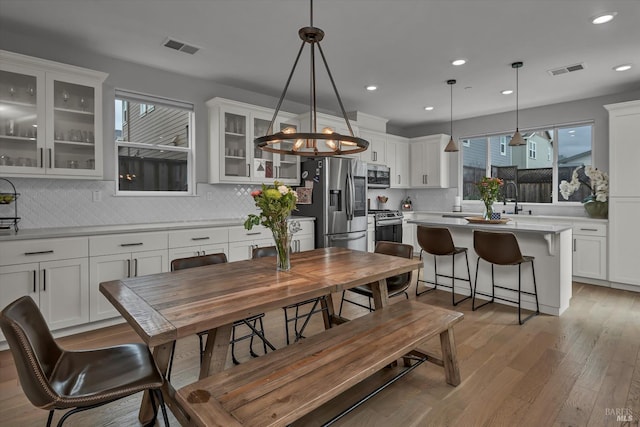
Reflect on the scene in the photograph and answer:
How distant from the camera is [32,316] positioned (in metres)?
1.59

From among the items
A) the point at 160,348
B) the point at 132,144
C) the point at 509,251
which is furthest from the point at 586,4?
the point at 132,144

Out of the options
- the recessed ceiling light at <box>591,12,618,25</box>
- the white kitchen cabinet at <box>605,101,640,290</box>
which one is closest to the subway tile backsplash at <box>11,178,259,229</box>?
the recessed ceiling light at <box>591,12,618,25</box>

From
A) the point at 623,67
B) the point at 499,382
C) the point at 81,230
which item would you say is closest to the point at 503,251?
the point at 499,382

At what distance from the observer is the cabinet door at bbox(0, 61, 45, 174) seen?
2986 mm

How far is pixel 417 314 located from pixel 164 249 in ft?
8.50

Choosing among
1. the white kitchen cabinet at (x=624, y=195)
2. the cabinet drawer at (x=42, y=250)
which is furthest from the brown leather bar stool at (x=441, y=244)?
the cabinet drawer at (x=42, y=250)

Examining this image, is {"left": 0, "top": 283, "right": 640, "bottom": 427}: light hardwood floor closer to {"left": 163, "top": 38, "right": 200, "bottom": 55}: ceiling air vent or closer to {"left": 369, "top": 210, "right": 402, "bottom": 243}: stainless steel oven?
{"left": 369, "top": 210, "right": 402, "bottom": 243}: stainless steel oven

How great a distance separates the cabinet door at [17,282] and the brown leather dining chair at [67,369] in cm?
159

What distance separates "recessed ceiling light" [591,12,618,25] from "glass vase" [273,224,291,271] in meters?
3.16

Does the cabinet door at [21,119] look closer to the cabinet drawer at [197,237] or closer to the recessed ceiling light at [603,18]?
the cabinet drawer at [197,237]

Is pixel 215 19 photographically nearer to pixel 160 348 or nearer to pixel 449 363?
pixel 160 348

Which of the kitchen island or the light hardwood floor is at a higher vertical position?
the kitchen island

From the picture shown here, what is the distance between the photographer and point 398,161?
695cm

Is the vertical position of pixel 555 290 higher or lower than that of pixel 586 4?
lower
